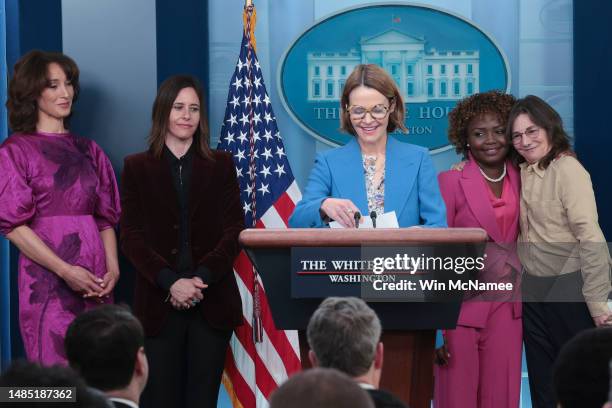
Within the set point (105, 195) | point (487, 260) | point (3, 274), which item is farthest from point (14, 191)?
point (487, 260)

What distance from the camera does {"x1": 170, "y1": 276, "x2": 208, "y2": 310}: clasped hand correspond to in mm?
4359

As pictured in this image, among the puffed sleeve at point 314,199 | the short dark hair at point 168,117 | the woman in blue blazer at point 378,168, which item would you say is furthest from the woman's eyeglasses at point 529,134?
the short dark hair at point 168,117

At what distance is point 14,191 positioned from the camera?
14.8 ft

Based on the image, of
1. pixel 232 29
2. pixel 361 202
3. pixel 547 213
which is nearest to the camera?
pixel 361 202

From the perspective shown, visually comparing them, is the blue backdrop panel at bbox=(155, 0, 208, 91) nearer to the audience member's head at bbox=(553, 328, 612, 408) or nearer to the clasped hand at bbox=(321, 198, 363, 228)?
the clasped hand at bbox=(321, 198, 363, 228)

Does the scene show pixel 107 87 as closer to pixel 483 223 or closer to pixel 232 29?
pixel 232 29

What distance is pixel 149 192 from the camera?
4562 mm

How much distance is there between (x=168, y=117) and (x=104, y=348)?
7.07ft

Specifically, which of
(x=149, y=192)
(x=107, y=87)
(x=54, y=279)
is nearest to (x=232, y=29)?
(x=107, y=87)

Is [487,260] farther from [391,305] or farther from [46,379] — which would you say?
[46,379]

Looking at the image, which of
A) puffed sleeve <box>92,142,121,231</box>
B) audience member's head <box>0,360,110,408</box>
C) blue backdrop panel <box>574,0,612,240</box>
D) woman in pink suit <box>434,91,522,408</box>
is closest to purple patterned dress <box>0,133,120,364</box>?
puffed sleeve <box>92,142,121,231</box>

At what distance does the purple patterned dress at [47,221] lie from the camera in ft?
14.9

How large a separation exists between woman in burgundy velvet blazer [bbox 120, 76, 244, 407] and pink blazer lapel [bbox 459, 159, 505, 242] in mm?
1066

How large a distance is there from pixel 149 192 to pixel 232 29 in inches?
57.0
